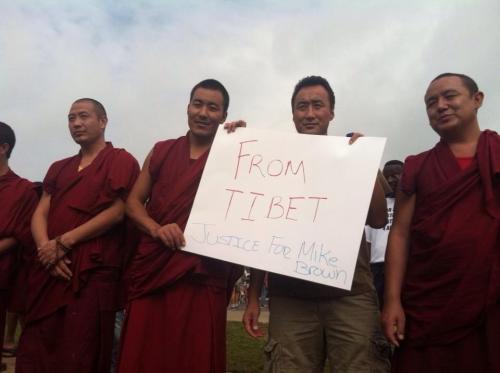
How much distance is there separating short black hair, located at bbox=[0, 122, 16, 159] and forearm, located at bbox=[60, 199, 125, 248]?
1.35 m

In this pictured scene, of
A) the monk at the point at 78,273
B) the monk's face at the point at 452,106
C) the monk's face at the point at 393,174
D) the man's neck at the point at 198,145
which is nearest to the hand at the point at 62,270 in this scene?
the monk at the point at 78,273

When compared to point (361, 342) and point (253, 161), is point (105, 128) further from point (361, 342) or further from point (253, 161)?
point (361, 342)

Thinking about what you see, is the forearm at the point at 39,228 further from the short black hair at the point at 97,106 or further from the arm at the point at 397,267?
the arm at the point at 397,267

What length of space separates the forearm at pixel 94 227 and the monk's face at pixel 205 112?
740 millimetres

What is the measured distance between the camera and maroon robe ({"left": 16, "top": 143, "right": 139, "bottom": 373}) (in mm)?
3143

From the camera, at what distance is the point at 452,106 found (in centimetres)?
256

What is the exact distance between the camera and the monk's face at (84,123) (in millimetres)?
3584

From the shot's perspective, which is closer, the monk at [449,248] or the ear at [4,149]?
the monk at [449,248]

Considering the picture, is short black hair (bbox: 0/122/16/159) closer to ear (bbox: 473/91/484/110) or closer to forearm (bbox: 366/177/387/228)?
forearm (bbox: 366/177/387/228)

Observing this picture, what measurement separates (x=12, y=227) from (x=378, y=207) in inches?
103

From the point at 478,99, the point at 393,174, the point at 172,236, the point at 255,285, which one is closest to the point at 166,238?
the point at 172,236

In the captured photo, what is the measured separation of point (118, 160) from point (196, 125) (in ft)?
2.20

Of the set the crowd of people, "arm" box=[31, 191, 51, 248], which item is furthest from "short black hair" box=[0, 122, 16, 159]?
"arm" box=[31, 191, 51, 248]

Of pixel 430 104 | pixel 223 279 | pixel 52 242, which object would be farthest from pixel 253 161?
pixel 52 242
